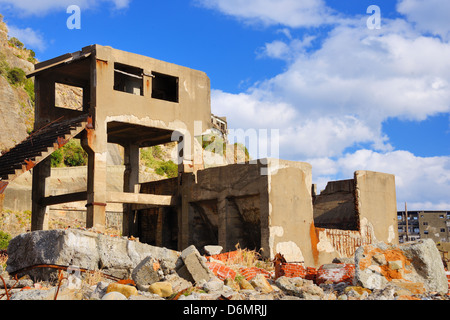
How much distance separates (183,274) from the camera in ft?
30.6

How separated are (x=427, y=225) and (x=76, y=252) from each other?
2375 inches

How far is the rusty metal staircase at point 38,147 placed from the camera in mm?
15438

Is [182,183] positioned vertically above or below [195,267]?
above

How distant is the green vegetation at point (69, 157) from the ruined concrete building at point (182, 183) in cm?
1687

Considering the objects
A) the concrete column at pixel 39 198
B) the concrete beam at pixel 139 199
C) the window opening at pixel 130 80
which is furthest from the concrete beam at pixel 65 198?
the window opening at pixel 130 80

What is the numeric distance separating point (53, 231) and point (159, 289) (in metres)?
3.37

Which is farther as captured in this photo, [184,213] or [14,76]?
[14,76]

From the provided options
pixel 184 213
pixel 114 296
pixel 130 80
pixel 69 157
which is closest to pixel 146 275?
pixel 114 296

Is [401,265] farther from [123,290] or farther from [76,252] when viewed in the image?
[76,252]

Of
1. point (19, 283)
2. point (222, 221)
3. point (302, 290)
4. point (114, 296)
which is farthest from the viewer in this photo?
point (222, 221)

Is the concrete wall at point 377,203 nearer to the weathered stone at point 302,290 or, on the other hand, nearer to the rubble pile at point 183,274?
the rubble pile at point 183,274

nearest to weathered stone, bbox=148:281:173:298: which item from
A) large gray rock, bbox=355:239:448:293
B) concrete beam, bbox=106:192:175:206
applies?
large gray rock, bbox=355:239:448:293
